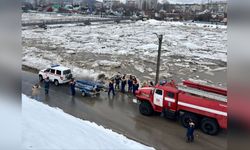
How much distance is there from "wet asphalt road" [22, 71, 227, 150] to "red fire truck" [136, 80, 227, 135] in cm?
36

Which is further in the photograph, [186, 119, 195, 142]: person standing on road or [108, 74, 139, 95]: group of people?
[108, 74, 139, 95]: group of people

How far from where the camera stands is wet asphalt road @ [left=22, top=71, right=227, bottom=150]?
10258 millimetres

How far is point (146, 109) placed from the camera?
12547 mm

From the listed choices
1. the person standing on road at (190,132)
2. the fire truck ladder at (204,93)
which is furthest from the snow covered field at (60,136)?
the fire truck ladder at (204,93)

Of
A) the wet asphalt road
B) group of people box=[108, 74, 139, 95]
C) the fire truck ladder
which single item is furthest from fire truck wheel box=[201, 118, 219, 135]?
group of people box=[108, 74, 139, 95]

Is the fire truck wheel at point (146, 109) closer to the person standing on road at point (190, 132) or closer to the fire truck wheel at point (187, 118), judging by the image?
the fire truck wheel at point (187, 118)

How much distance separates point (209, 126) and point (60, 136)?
18.8 ft

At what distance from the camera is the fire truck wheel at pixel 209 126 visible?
1079 centimetres

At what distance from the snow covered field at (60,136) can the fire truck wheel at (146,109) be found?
3.24 metres

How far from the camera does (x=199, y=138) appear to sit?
420 inches

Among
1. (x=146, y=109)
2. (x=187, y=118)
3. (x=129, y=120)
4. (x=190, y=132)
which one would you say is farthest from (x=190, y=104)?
(x=129, y=120)

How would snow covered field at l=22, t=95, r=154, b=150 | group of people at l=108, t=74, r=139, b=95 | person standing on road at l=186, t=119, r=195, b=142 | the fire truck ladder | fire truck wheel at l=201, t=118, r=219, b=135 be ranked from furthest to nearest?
group of people at l=108, t=74, r=139, b=95 < fire truck wheel at l=201, t=118, r=219, b=135 < the fire truck ladder < person standing on road at l=186, t=119, r=195, b=142 < snow covered field at l=22, t=95, r=154, b=150

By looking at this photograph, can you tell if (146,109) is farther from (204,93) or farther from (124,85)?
(124,85)

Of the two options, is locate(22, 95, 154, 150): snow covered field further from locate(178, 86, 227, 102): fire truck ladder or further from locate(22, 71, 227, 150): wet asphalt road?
locate(178, 86, 227, 102): fire truck ladder
